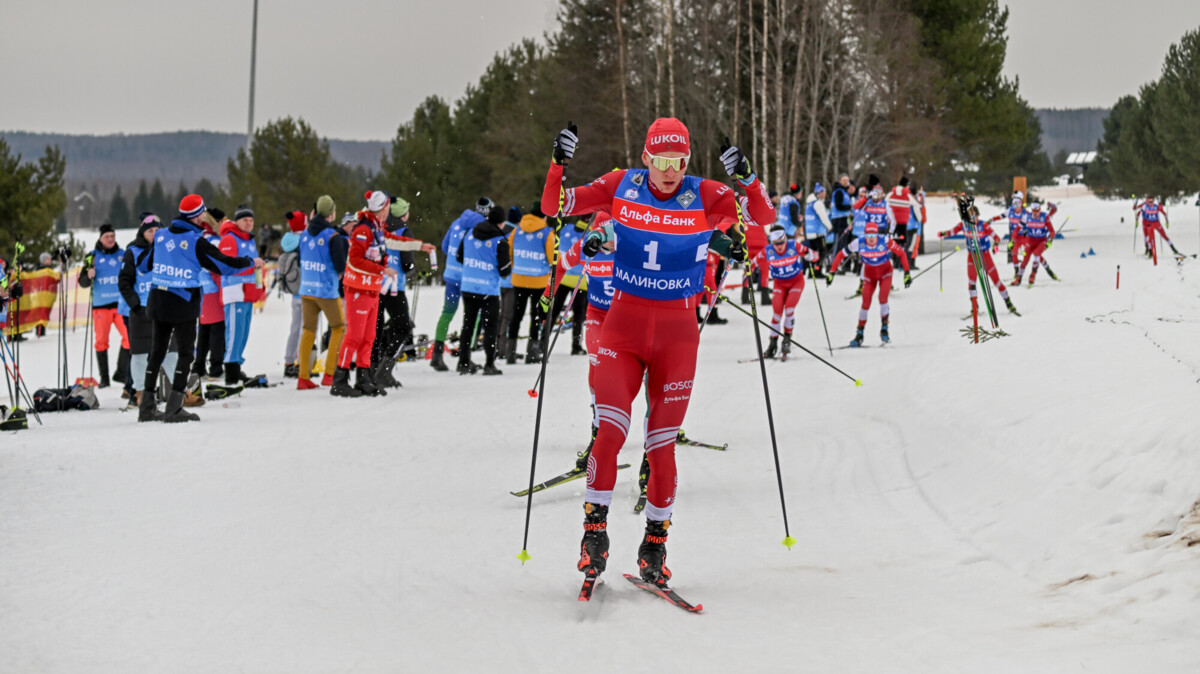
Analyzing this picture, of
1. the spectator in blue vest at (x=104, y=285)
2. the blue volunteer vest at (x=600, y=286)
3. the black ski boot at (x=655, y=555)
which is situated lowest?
the black ski boot at (x=655, y=555)

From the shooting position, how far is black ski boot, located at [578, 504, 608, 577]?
16.9 ft

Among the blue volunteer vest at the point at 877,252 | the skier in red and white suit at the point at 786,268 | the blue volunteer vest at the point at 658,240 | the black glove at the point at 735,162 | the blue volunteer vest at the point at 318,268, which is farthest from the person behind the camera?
the blue volunteer vest at the point at 877,252

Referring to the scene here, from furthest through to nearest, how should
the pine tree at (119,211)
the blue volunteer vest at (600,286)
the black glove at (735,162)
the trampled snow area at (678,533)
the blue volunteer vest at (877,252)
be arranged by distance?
the pine tree at (119,211), the blue volunteer vest at (877,252), the blue volunteer vest at (600,286), the black glove at (735,162), the trampled snow area at (678,533)

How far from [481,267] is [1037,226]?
12.1m

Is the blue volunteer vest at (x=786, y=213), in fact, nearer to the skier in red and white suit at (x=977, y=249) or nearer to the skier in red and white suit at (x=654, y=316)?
the skier in red and white suit at (x=977, y=249)

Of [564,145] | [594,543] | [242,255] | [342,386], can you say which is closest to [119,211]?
[242,255]

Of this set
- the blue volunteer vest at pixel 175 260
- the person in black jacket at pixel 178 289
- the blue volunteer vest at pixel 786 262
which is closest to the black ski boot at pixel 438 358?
the blue volunteer vest at pixel 786 262

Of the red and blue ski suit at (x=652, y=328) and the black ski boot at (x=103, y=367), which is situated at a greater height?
the red and blue ski suit at (x=652, y=328)

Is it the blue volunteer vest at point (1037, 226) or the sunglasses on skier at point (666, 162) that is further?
the blue volunteer vest at point (1037, 226)

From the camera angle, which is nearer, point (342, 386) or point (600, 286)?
point (600, 286)

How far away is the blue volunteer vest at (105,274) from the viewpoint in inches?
516

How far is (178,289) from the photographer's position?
395 inches

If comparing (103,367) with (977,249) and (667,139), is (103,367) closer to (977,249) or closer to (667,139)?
(667,139)

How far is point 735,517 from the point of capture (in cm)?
688
